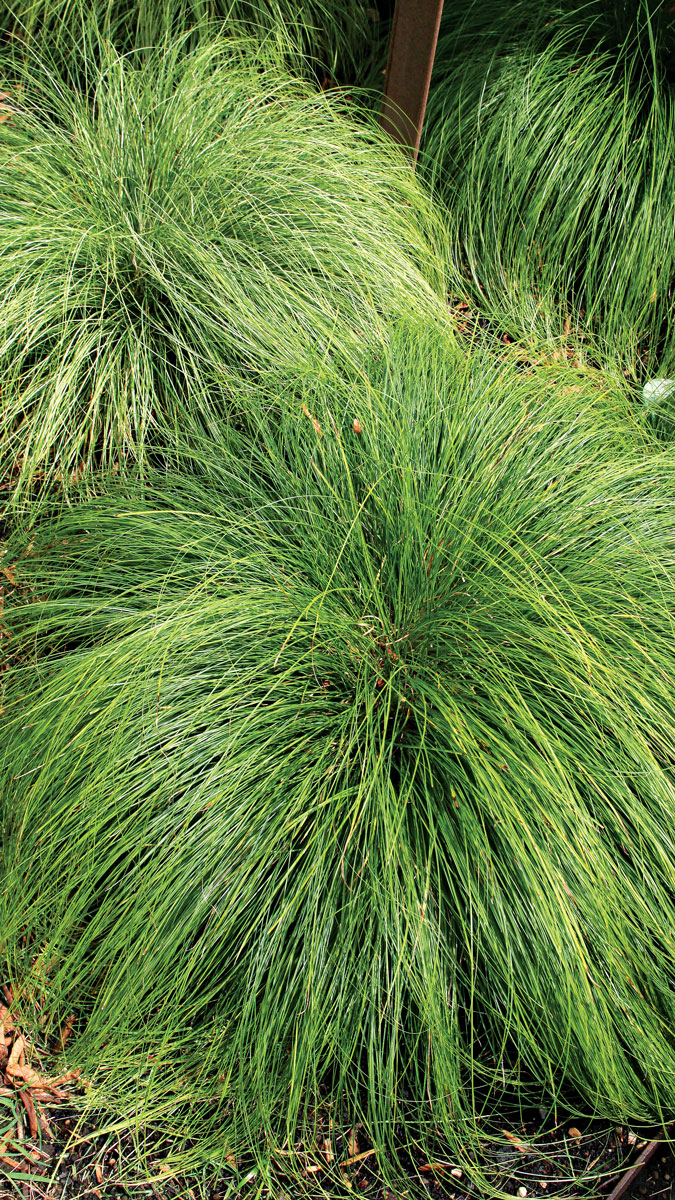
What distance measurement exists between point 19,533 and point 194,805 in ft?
3.49

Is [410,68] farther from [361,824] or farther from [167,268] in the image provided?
[361,824]

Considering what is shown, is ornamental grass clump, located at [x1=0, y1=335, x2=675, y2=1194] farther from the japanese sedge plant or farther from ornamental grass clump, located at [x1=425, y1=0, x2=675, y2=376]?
the japanese sedge plant

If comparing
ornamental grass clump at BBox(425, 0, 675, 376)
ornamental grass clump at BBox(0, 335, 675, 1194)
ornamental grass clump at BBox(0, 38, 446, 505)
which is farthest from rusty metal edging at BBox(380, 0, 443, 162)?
ornamental grass clump at BBox(0, 335, 675, 1194)

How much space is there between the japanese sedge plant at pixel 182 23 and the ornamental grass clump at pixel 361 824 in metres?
2.13

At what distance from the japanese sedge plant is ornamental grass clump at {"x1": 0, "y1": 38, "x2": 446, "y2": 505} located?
0.46 metres

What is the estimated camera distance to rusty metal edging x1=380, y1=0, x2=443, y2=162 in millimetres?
3059

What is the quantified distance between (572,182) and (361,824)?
251 cm

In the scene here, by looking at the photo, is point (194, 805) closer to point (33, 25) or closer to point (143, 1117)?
point (143, 1117)

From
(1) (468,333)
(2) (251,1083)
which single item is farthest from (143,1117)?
(1) (468,333)

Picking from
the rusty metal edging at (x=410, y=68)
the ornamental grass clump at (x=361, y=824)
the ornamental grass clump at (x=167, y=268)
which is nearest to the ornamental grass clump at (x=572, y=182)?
the rusty metal edging at (x=410, y=68)

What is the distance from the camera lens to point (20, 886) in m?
2.02

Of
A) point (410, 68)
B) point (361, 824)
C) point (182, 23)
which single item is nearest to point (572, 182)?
point (410, 68)

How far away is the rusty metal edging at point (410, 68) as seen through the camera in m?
3.06

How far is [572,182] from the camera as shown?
3.37m
